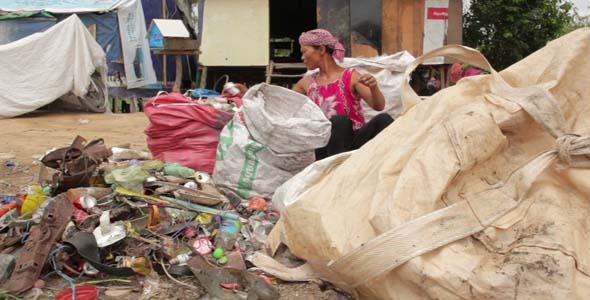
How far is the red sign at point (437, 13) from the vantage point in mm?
9289

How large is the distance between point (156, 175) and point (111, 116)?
622 cm

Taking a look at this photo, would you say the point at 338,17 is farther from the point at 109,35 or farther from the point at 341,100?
the point at 341,100

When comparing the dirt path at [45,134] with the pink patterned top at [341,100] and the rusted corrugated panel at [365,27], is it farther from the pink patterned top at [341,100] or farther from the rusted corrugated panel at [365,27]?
the rusted corrugated panel at [365,27]

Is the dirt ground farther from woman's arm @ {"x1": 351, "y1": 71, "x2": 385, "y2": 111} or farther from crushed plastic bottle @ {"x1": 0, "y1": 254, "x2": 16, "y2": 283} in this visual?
woman's arm @ {"x1": 351, "y1": 71, "x2": 385, "y2": 111}

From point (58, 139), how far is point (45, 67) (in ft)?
9.34

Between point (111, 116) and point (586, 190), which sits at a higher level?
point (586, 190)

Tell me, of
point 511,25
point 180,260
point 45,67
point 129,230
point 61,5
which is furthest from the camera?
point 511,25

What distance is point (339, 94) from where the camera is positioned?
3334 millimetres

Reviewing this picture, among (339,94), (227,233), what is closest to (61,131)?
(339,94)

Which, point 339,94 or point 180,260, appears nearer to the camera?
point 180,260

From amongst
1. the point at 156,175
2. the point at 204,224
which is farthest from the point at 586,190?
the point at 156,175

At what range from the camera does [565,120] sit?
1.74 meters

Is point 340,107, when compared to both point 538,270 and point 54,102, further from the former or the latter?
point 54,102

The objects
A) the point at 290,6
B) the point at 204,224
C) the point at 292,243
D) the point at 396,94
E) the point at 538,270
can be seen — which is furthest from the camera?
the point at 290,6
